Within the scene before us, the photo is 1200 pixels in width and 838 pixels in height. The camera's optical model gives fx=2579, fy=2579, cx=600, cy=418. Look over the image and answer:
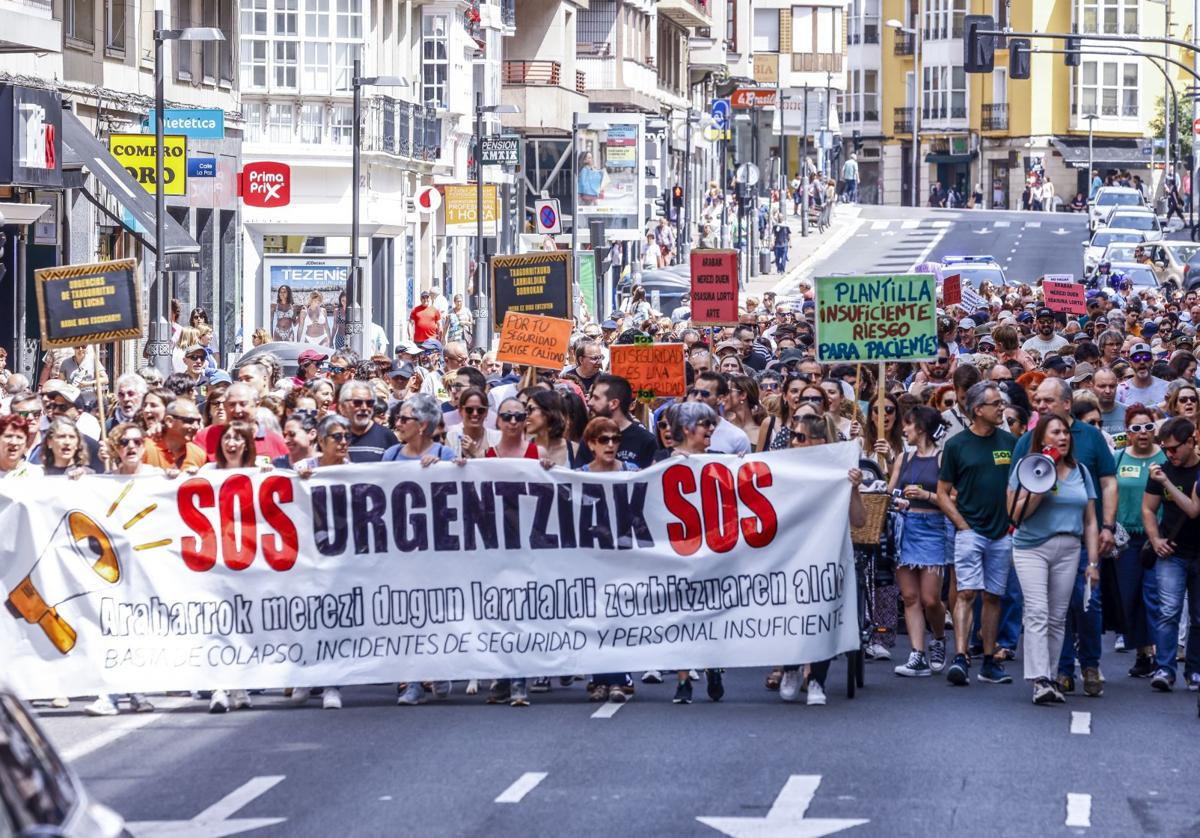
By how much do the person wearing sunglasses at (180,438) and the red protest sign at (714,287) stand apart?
14.5m

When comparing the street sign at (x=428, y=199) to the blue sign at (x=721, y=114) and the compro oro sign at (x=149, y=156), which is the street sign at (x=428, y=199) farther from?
the blue sign at (x=721, y=114)

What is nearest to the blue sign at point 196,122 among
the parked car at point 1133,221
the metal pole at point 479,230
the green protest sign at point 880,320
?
the metal pole at point 479,230

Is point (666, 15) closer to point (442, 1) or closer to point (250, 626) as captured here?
point (442, 1)

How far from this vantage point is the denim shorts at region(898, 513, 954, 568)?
1458 cm

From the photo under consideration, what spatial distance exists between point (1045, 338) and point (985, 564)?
12.9 metres

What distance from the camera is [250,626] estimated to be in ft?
42.5

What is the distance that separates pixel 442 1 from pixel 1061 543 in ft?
140

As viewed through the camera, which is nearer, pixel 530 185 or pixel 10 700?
pixel 10 700

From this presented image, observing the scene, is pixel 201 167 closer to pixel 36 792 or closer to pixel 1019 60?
pixel 1019 60

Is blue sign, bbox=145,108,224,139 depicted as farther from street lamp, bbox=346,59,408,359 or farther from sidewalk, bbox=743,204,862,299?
sidewalk, bbox=743,204,862,299

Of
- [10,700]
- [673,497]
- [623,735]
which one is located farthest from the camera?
[673,497]

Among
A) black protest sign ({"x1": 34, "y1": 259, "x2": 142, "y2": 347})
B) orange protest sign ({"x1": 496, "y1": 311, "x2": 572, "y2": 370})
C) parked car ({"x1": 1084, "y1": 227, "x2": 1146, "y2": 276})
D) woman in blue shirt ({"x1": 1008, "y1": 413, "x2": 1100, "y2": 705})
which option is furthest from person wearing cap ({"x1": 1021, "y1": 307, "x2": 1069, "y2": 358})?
parked car ({"x1": 1084, "y1": 227, "x2": 1146, "y2": 276})

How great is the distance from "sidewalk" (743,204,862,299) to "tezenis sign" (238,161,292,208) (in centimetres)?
2625

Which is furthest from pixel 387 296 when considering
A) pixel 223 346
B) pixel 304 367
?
pixel 304 367
